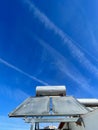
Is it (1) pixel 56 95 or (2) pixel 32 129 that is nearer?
(2) pixel 32 129

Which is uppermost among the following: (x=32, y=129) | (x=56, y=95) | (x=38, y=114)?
(x=56, y=95)

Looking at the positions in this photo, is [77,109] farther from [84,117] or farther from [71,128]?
[71,128]

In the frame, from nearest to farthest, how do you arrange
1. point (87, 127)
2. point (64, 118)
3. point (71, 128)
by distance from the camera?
point (64, 118), point (87, 127), point (71, 128)

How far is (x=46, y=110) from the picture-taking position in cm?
667

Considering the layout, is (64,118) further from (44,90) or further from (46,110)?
(44,90)

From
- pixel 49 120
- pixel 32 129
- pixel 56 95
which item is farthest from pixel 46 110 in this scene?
pixel 56 95

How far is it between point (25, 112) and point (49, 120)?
92cm

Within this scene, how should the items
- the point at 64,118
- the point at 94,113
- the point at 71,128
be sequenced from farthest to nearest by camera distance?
1. the point at 71,128
2. the point at 64,118
3. the point at 94,113

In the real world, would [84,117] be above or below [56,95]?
below

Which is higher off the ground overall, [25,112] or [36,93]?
[36,93]

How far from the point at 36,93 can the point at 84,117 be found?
413cm

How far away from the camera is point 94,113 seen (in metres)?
6.03

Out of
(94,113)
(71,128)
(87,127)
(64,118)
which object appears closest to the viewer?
(94,113)

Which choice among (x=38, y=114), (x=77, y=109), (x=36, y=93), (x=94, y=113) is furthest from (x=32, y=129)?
(x=36, y=93)
